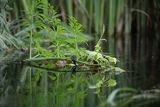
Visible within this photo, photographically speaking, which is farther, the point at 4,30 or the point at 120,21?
the point at 120,21

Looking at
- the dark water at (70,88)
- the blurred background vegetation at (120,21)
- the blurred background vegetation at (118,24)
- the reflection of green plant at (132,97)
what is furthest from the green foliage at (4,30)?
the reflection of green plant at (132,97)

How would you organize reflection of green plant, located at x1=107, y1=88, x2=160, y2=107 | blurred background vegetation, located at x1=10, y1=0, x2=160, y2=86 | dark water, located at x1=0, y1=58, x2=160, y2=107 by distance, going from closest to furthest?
reflection of green plant, located at x1=107, y1=88, x2=160, y2=107, dark water, located at x1=0, y1=58, x2=160, y2=107, blurred background vegetation, located at x1=10, y1=0, x2=160, y2=86

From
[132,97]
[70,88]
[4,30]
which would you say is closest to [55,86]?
[70,88]

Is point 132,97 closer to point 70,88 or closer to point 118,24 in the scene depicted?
point 70,88

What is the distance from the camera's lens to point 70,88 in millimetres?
3320

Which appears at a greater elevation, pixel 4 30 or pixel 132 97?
pixel 4 30

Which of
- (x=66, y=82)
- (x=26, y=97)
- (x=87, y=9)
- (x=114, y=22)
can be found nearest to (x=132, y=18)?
(x=114, y=22)

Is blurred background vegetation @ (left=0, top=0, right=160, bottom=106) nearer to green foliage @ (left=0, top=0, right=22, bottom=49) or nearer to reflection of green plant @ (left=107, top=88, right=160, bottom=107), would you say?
green foliage @ (left=0, top=0, right=22, bottom=49)

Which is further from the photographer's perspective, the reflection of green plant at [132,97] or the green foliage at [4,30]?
the green foliage at [4,30]

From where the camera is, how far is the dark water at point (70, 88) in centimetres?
276

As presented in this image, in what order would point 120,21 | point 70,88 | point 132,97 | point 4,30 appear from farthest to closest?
point 120,21
point 4,30
point 70,88
point 132,97

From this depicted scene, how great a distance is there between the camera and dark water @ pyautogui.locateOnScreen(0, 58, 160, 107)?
276cm

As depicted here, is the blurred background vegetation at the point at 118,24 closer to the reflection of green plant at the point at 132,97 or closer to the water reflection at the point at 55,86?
the water reflection at the point at 55,86

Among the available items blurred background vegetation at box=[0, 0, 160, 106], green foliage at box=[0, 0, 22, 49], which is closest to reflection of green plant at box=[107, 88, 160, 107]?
blurred background vegetation at box=[0, 0, 160, 106]
